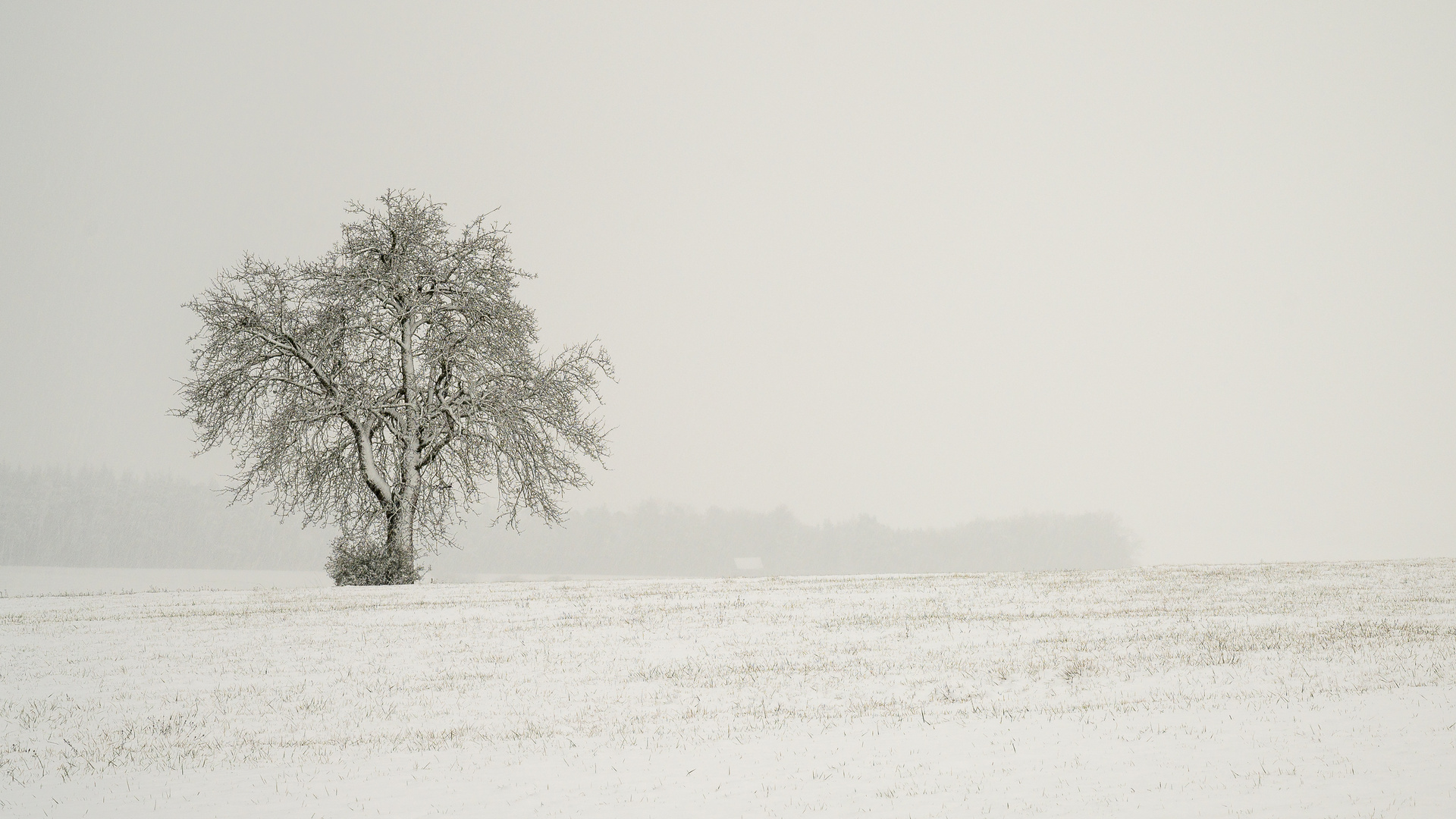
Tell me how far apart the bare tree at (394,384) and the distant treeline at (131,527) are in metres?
69.4

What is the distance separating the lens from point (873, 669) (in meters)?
12.9

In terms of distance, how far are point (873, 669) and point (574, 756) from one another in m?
4.70

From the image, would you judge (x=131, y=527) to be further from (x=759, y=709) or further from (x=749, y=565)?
(x=759, y=709)

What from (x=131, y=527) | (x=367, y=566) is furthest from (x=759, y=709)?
(x=131, y=527)

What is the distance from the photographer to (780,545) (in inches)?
5054

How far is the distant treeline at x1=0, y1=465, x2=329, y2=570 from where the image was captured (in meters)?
91.9

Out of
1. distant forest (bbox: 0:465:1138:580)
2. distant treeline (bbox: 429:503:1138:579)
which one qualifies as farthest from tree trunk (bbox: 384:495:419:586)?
distant treeline (bbox: 429:503:1138:579)

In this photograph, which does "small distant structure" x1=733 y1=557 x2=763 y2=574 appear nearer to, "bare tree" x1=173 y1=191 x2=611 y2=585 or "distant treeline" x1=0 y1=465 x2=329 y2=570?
"distant treeline" x1=0 y1=465 x2=329 y2=570

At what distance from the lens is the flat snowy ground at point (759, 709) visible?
8.23m

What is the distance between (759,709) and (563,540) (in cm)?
11379

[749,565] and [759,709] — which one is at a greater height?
[759,709]

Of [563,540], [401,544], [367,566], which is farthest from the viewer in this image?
[563,540]

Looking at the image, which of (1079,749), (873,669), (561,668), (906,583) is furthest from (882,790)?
(906,583)

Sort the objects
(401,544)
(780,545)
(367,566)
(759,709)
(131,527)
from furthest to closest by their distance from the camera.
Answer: (780,545) < (131,527) < (401,544) < (367,566) < (759,709)
